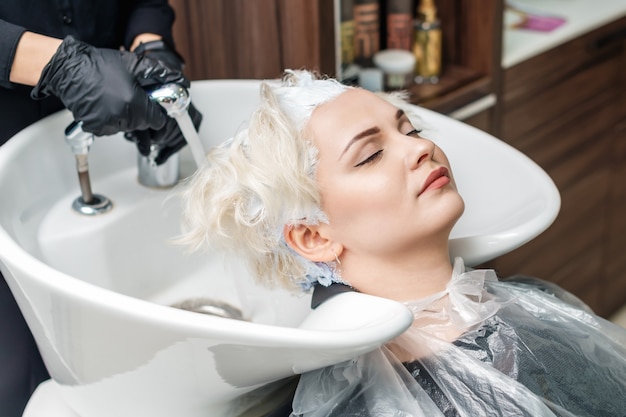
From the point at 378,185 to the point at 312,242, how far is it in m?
0.13

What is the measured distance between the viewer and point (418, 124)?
4.20ft

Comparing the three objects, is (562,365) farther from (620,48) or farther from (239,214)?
(620,48)

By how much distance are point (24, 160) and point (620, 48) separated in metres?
1.72

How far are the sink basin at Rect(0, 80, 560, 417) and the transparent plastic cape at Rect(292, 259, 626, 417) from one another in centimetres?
9

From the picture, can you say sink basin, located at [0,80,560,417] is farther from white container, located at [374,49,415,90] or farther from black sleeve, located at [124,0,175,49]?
white container, located at [374,49,415,90]

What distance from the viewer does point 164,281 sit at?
1344 mm

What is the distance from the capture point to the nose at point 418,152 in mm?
1064

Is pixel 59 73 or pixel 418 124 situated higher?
pixel 59 73

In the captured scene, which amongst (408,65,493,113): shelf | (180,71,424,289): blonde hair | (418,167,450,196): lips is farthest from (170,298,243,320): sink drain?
(408,65,493,113): shelf

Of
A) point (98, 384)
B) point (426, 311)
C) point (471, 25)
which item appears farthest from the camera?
point (471, 25)

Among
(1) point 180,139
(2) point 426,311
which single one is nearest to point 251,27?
(1) point 180,139

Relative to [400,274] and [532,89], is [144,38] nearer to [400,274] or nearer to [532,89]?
[400,274]

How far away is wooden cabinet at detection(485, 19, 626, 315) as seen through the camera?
2062 mm

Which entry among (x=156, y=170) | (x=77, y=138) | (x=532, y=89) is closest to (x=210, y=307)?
(x=156, y=170)
